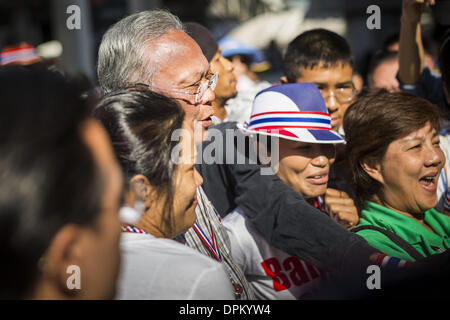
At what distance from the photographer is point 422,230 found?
6.88 ft

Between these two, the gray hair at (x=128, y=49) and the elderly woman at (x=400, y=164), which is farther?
the elderly woman at (x=400, y=164)

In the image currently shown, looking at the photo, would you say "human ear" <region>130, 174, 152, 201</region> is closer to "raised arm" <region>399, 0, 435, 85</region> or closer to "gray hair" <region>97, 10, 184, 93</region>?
"gray hair" <region>97, 10, 184, 93</region>

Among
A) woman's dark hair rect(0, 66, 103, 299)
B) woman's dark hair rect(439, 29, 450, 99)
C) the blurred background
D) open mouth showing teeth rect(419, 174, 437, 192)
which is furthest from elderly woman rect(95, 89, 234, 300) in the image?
the blurred background

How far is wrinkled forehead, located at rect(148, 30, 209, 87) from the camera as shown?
1882mm

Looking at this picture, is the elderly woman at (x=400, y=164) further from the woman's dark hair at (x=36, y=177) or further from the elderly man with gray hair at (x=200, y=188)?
the woman's dark hair at (x=36, y=177)

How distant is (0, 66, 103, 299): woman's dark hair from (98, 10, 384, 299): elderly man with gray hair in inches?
36.5

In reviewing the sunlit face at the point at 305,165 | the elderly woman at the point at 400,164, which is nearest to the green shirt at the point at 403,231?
the elderly woman at the point at 400,164

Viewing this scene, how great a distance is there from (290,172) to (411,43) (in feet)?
3.79

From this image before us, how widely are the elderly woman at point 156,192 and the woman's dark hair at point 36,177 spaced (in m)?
0.37

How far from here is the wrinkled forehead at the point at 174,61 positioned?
1882mm

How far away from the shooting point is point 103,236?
2.73 feet

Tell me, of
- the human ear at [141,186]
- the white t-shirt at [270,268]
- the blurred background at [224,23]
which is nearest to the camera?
the human ear at [141,186]

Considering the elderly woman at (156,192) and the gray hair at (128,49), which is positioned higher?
the gray hair at (128,49)
